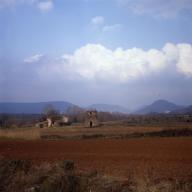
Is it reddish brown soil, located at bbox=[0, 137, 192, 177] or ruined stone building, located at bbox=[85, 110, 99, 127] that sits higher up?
ruined stone building, located at bbox=[85, 110, 99, 127]

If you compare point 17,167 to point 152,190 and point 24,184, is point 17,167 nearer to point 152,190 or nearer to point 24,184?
point 24,184

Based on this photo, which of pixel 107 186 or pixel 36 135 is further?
pixel 36 135

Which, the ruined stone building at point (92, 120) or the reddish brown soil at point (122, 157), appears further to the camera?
the ruined stone building at point (92, 120)

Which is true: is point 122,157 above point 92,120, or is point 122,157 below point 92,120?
below

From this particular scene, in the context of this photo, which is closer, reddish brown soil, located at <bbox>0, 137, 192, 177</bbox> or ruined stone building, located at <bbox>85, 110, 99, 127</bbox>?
reddish brown soil, located at <bbox>0, 137, 192, 177</bbox>

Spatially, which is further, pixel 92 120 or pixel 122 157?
pixel 92 120

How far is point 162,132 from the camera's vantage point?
2936 inches

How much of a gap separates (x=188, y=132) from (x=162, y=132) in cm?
420

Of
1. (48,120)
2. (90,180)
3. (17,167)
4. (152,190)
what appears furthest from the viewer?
(48,120)

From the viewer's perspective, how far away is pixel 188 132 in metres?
73.9

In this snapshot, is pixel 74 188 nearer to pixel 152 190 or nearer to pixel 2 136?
pixel 152 190

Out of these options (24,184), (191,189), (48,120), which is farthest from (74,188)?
(48,120)

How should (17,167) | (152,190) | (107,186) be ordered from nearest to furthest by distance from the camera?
1. (152,190)
2. (107,186)
3. (17,167)

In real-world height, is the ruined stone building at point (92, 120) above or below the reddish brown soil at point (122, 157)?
above
